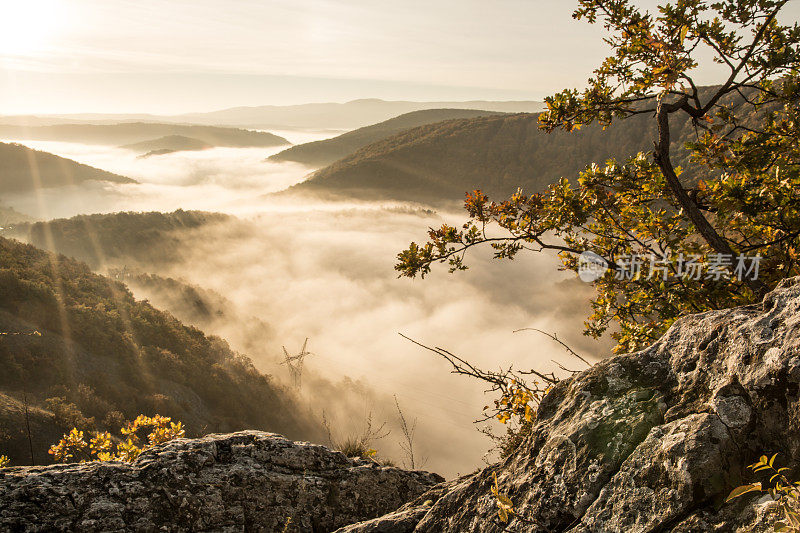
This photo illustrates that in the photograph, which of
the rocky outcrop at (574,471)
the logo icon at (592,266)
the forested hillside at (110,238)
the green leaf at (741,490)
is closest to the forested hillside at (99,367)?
the rocky outcrop at (574,471)

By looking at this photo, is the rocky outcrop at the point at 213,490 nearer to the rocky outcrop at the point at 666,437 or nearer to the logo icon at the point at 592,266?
the rocky outcrop at the point at 666,437

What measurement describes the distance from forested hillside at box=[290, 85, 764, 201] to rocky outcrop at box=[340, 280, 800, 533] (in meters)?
133

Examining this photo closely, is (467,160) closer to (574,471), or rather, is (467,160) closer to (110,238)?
(110,238)

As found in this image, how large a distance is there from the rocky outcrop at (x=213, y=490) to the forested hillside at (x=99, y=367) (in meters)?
10.1

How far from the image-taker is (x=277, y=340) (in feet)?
246

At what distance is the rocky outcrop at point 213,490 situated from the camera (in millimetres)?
3730

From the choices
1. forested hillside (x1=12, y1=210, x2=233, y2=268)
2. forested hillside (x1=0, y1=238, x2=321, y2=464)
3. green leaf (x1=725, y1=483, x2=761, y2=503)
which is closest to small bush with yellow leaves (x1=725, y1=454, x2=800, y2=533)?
green leaf (x1=725, y1=483, x2=761, y2=503)

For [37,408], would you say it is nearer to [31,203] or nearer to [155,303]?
[155,303]

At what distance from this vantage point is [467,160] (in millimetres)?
150000

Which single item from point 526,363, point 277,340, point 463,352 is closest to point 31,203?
point 277,340

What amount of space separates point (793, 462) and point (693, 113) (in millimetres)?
3865

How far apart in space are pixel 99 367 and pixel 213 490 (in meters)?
23.0
